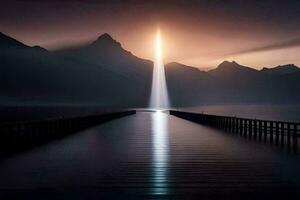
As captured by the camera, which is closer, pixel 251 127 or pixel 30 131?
pixel 30 131

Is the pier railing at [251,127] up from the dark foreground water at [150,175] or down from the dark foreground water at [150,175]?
up

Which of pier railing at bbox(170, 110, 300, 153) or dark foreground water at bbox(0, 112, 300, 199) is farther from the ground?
pier railing at bbox(170, 110, 300, 153)

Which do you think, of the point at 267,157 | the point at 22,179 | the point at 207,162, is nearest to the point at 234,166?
the point at 207,162

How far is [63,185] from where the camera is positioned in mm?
12555

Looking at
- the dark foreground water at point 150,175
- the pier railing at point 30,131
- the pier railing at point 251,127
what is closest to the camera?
the dark foreground water at point 150,175

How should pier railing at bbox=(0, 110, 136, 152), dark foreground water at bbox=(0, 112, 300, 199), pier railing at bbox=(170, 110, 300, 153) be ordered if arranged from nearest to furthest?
dark foreground water at bbox=(0, 112, 300, 199) → pier railing at bbox=(0, 110, 136, 152) → pier railing at bbox=(170, 110, 300, 153)

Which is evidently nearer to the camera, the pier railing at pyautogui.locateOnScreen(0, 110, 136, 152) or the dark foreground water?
the dark foreground water

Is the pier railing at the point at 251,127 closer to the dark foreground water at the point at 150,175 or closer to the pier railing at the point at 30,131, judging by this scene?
the dark foreground water at the point at 150,175

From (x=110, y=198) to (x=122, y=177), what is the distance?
340 cm

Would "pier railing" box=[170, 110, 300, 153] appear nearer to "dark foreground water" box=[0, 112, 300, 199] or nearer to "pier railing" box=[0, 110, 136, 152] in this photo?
"dark foreground water" box=[0, 112, 300, 199]

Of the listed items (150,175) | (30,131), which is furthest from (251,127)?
(150,175)

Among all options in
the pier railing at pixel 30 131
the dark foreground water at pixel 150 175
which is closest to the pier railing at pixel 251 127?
the dark foreground water at pixel 150 175

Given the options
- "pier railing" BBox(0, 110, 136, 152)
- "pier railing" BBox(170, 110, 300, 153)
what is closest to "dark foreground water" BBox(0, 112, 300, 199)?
"pier railing" BBox(0, 110, 136, 152)

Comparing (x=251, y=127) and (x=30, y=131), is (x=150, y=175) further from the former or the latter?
(x=251, y=127)
